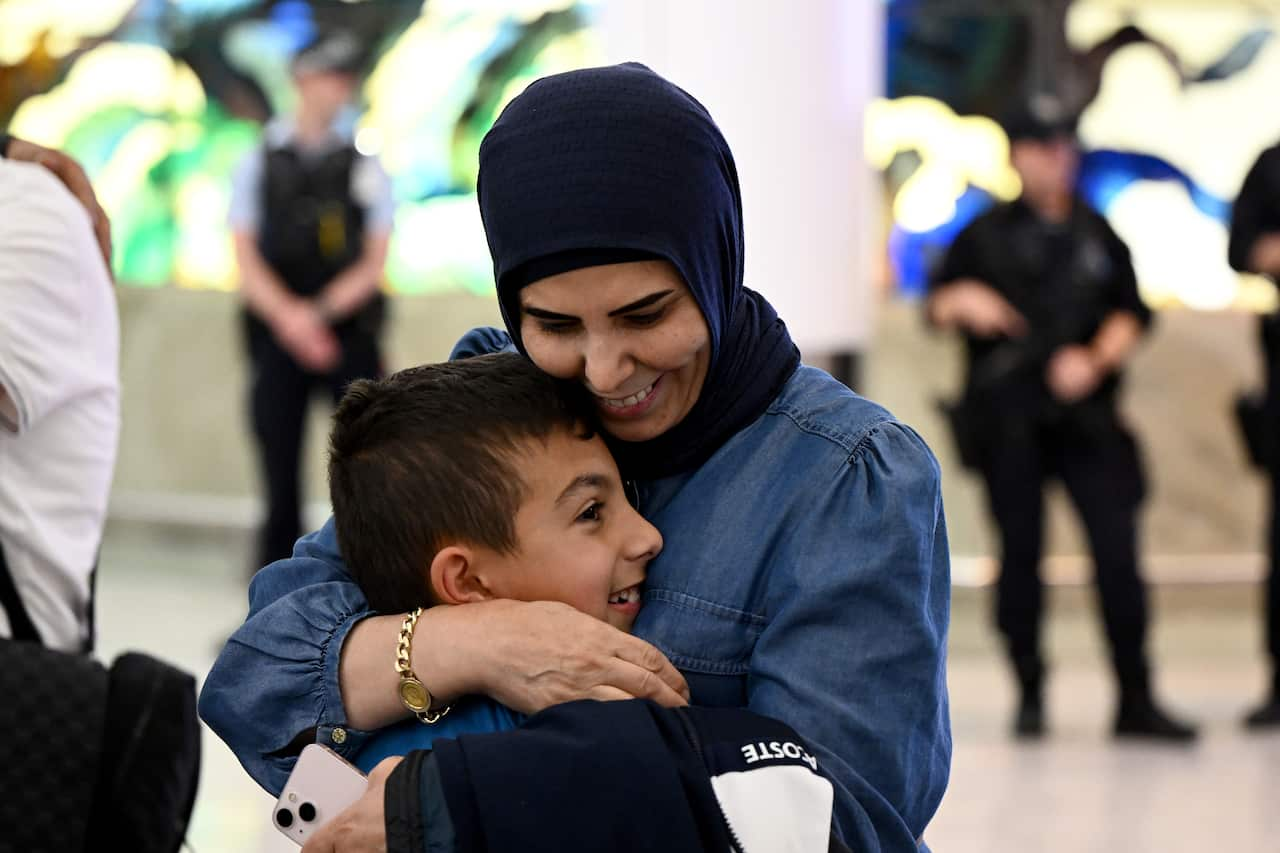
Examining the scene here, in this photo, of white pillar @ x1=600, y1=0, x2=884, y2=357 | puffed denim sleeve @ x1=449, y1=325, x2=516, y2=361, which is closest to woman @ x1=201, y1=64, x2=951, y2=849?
puffed denim sleeve @ x1=449, y1=325, x2=516, y2=361

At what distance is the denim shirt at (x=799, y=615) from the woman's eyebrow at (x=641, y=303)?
0.60ft

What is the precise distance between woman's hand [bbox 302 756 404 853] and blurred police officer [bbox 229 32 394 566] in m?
4.46

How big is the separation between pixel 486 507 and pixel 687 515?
0.19 m

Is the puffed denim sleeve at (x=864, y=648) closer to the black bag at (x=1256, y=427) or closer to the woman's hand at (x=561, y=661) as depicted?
the woman's hand at (x=561, y=661)

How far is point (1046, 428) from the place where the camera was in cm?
538

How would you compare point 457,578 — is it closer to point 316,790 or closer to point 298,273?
point 316,790

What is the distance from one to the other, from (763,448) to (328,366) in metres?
4.43

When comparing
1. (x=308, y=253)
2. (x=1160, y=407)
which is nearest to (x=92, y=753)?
(x=308, y=253)

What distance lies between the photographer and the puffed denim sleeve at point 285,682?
5.39 ft

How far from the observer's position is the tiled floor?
4340 mm

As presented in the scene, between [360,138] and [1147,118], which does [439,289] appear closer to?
[360,138]

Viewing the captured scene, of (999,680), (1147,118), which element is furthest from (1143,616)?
(1147,118)

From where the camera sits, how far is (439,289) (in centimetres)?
779

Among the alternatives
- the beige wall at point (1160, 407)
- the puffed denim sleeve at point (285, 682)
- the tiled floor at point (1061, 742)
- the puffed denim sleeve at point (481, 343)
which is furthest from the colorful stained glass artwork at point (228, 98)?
the puffed denim sleeve at point (285, 682)
